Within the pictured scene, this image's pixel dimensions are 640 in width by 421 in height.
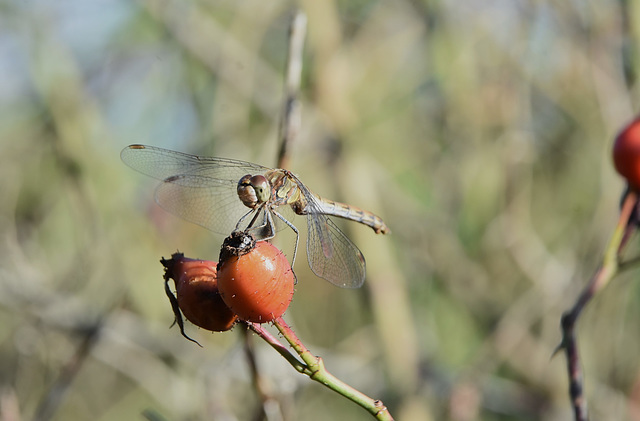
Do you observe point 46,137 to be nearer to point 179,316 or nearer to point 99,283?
point 99,283

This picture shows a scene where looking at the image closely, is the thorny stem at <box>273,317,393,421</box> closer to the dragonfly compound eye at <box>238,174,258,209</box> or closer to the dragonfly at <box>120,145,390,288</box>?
the dragonfly at <box>120,145,390,288</box>

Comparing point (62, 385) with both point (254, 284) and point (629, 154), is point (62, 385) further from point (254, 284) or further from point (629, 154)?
point (629, 154)

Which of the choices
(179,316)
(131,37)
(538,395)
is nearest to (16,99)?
(131,37)

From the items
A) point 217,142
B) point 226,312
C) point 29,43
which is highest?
point 29,43

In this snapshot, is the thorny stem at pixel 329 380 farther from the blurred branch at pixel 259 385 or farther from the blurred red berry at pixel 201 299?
the blurred branch at pixel 259 385

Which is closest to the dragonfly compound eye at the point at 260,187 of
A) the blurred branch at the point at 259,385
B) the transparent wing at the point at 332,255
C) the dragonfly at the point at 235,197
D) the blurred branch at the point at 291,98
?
the dragonfly at the point at 235,197

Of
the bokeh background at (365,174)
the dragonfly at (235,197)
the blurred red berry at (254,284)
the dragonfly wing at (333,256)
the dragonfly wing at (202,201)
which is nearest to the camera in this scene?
the blurred red berry at (254,284)
